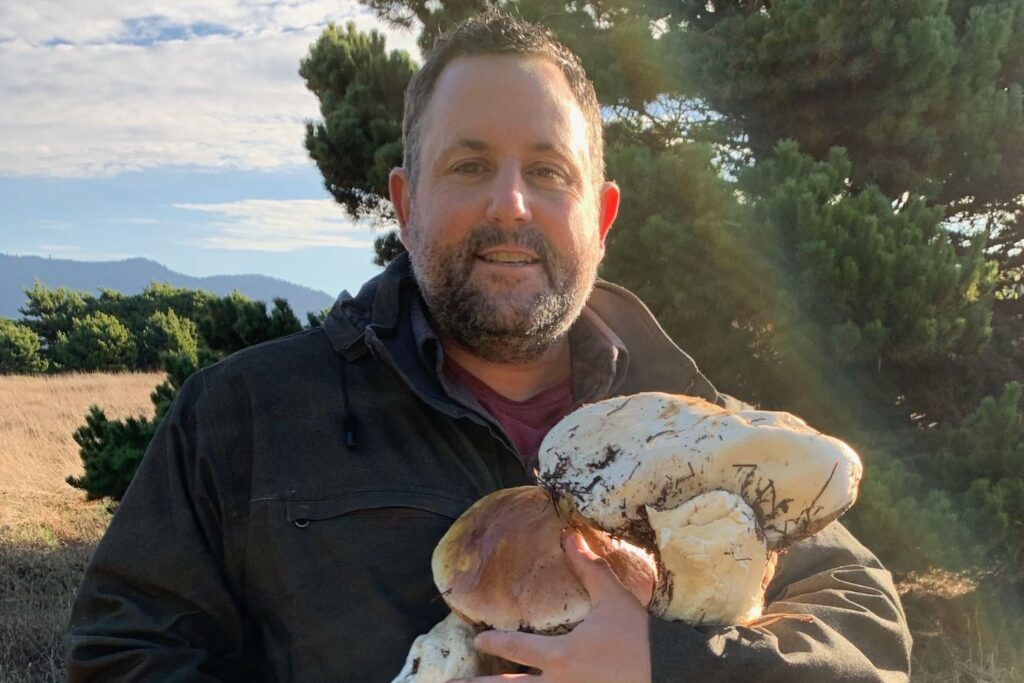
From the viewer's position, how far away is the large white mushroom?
128 centimetres

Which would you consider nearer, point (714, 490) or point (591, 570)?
point (714, 490)

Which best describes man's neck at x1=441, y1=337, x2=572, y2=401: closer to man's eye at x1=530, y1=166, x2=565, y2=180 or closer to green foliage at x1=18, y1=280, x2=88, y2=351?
man's eye at x1=530, y1=166, x2=565, y2=180

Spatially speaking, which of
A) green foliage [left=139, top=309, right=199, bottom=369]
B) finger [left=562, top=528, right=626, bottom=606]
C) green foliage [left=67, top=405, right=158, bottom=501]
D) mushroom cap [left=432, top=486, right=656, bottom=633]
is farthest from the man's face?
green foliage [left=139, top=309, right=199, bottom=369]

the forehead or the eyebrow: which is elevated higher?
the forehead

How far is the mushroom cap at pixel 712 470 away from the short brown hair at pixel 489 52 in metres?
1.44

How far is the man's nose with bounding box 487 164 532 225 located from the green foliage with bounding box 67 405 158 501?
220 inches

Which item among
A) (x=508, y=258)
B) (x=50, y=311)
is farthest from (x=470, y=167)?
(x=50, y=311)

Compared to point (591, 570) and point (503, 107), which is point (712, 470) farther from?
point (503, 107)

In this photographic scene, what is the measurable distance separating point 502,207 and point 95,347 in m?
26.0

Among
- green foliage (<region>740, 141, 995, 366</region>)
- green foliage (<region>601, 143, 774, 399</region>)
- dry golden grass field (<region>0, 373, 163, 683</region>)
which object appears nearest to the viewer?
green foliage (<region>740, 141, 995, 366</region>)

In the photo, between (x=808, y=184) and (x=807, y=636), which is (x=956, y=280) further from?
(x=807, y=636)

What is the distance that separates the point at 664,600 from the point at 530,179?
1.40m

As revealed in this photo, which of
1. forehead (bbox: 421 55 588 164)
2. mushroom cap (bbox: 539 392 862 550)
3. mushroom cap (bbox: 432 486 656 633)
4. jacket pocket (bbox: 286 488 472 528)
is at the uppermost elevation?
forehead (bbox: 421 55 588 164)

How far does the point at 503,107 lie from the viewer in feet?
7.74
